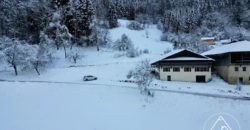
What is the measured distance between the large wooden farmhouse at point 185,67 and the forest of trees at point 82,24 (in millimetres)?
22465

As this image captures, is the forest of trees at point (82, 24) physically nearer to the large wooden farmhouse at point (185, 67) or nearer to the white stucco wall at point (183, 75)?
the large wooden farmhouse at point (185, 67)

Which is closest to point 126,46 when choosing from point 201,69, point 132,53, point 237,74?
point 132,53

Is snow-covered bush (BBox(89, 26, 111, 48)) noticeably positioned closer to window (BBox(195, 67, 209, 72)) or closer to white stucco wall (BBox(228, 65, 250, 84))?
window (BBox(195, 67, 209, 72))

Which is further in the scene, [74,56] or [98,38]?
[98,38]

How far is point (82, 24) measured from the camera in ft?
236

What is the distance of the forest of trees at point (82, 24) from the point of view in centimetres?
6581

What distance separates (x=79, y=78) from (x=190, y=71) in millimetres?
21049

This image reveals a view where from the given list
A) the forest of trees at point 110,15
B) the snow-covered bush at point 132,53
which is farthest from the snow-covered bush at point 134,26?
the snow-covered bush at point 132,53

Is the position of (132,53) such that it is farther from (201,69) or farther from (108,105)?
(108,105)

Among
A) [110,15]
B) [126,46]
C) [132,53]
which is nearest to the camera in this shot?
[132,53]

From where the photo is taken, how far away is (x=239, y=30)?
282ft

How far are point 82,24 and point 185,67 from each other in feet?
114

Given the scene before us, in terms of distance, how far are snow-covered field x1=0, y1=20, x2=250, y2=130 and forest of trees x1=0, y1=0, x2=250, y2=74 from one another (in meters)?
14.9

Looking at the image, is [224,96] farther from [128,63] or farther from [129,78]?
[128,63]
